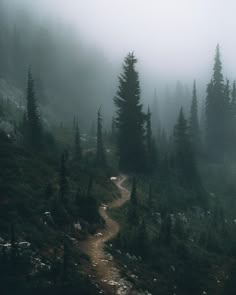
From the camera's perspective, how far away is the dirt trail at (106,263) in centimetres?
2766

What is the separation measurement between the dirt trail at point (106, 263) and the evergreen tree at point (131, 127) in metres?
20.4

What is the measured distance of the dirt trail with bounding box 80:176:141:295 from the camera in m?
27.7

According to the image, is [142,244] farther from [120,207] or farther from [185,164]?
[185,164]

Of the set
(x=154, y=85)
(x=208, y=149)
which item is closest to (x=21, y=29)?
(x=154, y=85)

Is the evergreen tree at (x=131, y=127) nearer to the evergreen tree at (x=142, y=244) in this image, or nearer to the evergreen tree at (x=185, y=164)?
the evergreen tree at (x=185, y=164)

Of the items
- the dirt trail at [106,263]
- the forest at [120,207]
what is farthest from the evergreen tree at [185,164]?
the dirt trail at [106,263]

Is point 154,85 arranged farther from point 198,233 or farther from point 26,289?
point 26,289

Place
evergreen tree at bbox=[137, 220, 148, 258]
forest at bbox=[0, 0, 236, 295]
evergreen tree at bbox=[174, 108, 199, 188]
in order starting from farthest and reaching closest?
evergreen tree at bbox=[174, 108, 199, 188], evergreen tree at bbox=[137, 220, 148, 258], forest at bbox=[0, 0, 236, 295]

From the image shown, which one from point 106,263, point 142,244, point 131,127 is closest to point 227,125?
point 131,127

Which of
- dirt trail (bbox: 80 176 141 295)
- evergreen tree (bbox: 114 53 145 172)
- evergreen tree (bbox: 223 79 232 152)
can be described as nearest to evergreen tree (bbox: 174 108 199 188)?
evergreen tree (bbox: 114 53 145 172)

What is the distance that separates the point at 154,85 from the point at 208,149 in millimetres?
73099

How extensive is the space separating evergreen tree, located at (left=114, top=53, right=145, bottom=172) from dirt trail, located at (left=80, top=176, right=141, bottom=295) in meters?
20.4

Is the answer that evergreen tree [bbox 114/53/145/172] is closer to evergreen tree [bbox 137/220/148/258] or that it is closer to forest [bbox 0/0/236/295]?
forest [bbox 0/0/236/295]

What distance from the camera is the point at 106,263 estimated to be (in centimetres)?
3027
